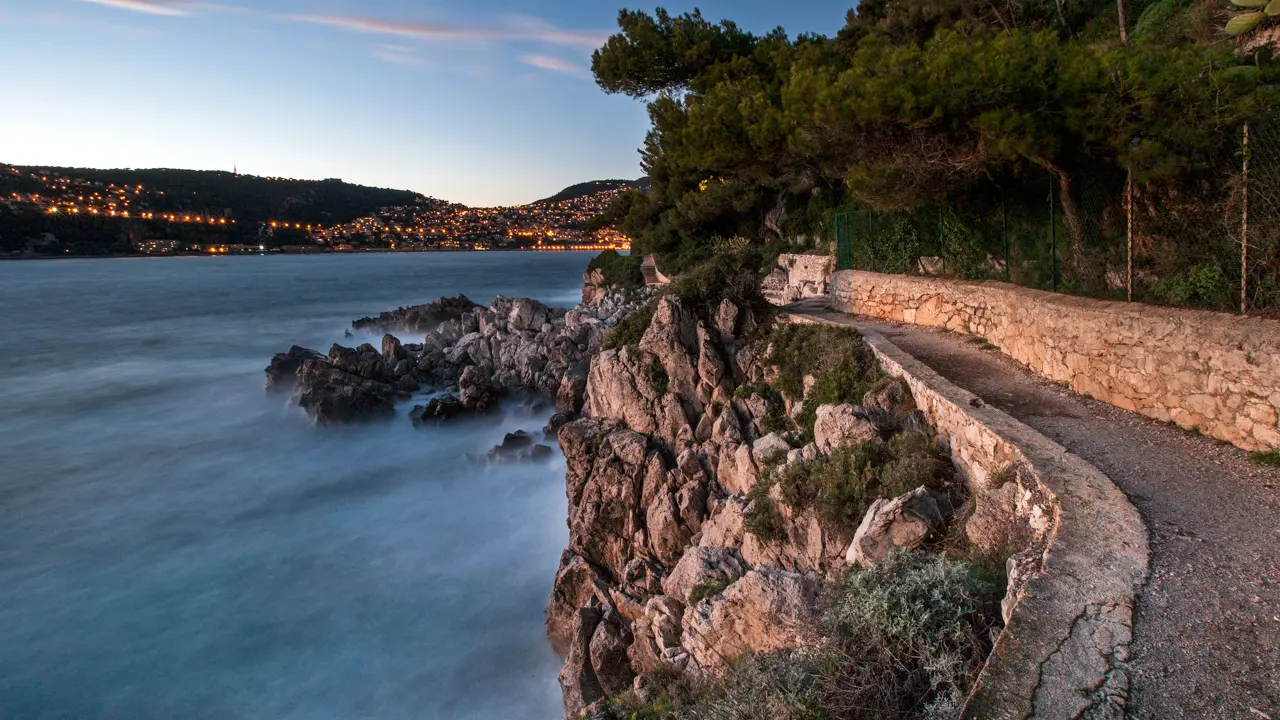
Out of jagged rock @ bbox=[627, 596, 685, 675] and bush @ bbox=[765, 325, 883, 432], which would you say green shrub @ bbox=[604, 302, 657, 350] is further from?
jagged rock @ bbox=[627, 596, 685, 675]

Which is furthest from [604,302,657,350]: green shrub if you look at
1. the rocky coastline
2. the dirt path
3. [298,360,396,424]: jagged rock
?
[298,360,396,424]: jagged rock

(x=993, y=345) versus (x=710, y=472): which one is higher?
(x=993, y=345)

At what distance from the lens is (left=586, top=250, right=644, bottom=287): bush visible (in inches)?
1558

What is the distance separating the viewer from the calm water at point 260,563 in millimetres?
10508

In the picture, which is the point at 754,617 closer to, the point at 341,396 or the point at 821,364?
the point at 821,364

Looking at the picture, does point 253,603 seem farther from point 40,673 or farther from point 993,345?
point 993,345

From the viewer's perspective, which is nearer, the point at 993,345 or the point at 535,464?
the point at 993,345

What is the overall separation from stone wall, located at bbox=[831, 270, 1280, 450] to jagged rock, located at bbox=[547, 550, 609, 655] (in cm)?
682

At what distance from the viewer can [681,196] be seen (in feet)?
92.3

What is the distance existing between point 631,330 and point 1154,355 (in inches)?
384

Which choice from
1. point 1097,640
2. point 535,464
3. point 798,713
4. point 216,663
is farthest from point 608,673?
point 535,464

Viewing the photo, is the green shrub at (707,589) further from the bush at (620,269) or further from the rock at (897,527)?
the bush at (620,269)

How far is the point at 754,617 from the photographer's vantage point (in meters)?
5.87

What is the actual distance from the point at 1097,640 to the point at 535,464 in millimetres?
14354
